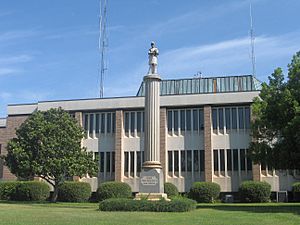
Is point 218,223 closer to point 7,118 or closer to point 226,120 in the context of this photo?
point 226,120

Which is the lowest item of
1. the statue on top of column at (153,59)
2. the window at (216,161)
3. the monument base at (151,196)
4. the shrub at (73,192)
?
the shrub at (73,192)

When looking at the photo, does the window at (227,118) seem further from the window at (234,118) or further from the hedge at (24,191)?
the hedge at (24,191)

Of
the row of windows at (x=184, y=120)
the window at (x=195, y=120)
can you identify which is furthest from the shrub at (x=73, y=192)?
the window at (x=195, y=120)

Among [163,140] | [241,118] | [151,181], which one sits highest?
[241,118]

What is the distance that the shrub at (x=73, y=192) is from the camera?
40.9 meters

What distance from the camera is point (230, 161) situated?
42.1 m

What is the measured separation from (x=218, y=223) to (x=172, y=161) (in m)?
26.9

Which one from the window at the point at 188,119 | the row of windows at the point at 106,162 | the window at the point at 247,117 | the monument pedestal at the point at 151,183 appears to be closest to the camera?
the monument pedestal at the point at 151,183

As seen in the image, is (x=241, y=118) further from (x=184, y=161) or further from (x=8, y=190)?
(x=8, y=190)

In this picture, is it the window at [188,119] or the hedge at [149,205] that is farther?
the window at [188,119]

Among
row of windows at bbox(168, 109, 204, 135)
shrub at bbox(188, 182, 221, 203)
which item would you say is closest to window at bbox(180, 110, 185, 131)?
row of windows at bbox(168, 109, 204, 135)

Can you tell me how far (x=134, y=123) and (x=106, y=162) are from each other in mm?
4686

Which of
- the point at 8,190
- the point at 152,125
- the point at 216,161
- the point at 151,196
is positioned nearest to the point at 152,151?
the point at 152,125

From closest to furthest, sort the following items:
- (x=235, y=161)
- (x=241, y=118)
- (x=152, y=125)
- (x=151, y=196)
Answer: (x=151, y=196), (x=152, y=125), (x=235, y=161), (x=241, y=118)
